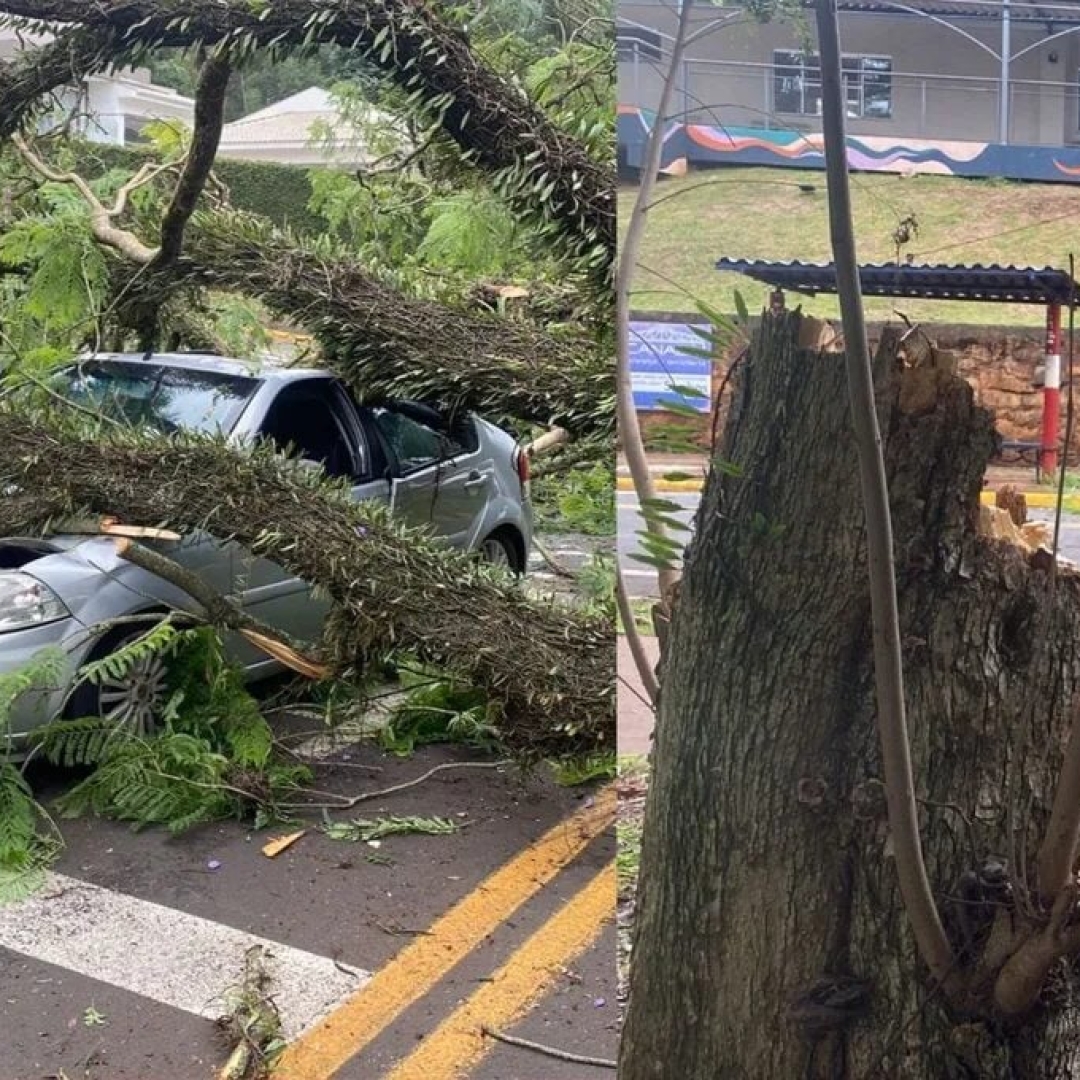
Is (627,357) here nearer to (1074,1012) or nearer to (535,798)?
(1074,1012)

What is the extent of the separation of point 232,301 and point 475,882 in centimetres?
99

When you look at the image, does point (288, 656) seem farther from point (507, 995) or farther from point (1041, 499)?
point (1041, 499)

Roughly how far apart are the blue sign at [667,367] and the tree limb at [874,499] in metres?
0.14

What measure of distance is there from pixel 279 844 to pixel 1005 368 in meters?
1.41

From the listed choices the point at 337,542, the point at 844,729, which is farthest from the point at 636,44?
the point at 337,542

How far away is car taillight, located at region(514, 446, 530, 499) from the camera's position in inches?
69.0

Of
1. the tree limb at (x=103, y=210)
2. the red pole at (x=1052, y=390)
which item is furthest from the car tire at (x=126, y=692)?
the red pole at (x=1052, y=390)

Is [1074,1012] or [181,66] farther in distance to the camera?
[181,66]

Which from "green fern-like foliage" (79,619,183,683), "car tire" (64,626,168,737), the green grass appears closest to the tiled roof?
the green grass

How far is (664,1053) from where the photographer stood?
3.38 ft

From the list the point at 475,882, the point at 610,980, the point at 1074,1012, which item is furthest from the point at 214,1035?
the point at 1074,1012

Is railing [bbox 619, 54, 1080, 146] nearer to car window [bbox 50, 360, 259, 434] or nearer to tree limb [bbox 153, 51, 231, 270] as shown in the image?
tree limb [bbox 153, 51, 231, 270]

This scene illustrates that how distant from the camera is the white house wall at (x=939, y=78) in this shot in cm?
81

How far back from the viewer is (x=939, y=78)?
815 mm
